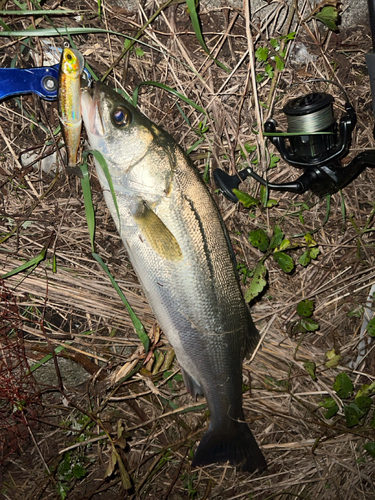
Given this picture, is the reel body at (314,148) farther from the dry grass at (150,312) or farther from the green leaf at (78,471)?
the green leaf at (78,471)

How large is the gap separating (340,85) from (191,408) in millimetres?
2818

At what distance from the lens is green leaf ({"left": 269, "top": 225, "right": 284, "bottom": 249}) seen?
2.71 metres

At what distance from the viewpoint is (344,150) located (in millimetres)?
2566

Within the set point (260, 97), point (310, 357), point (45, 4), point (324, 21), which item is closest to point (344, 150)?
point (260, 97)

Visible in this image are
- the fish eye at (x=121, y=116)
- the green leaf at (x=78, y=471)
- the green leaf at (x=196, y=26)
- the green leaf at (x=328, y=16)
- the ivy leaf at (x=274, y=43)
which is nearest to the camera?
the fish eye at (x=121, y=116)

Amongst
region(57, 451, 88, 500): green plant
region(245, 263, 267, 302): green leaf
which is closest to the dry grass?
region(57, 451, 88, 500): green plant

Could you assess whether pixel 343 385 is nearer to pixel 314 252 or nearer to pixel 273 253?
pixel 314 252

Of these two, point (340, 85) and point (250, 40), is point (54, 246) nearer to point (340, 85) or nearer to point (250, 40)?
point (250, 40)

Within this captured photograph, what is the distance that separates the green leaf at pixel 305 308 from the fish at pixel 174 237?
53 centimetres

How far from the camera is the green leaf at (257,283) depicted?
2.66m

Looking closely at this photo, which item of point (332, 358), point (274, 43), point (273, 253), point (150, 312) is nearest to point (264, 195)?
point (273, 253)

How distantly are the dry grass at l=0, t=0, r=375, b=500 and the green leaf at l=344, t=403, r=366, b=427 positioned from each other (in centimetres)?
8

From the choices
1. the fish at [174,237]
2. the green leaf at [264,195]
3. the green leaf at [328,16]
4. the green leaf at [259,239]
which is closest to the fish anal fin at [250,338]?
the fish at [174,237]

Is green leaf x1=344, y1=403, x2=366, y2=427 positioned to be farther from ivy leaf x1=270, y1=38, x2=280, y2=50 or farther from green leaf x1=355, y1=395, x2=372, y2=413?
ivy leaf x1=270, y1=38, x2=280, y2=50
